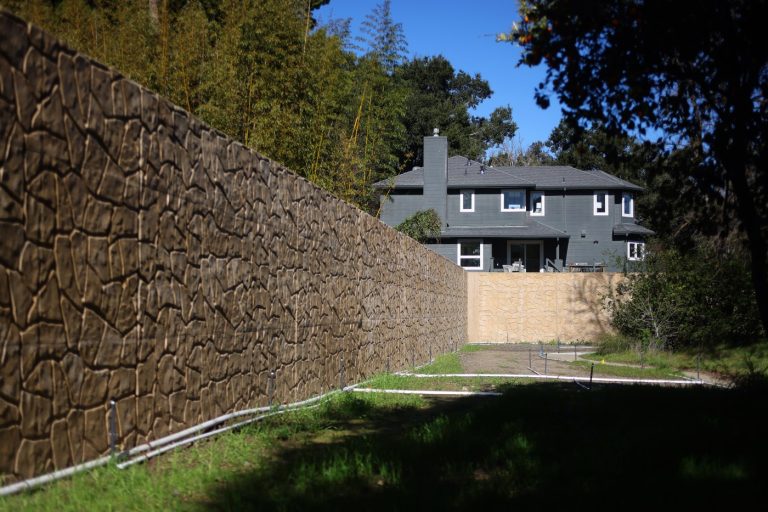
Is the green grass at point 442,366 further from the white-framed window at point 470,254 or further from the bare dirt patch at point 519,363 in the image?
the white-framed window at point 470,254

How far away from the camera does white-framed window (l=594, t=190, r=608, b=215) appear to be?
39.6m

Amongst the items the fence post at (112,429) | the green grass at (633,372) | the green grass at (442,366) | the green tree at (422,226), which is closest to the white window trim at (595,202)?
the green tree at (422,226)

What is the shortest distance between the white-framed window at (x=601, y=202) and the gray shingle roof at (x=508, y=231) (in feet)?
10.1

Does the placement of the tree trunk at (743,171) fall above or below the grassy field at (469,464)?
above

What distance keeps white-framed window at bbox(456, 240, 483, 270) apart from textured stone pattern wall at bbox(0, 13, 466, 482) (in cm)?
2756

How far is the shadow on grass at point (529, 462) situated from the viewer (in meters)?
4.56

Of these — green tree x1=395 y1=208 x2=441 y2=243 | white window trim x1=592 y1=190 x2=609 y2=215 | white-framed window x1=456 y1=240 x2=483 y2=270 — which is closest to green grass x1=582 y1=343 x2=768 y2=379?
green tree x1=395 y1=208 x2=441 y2=243

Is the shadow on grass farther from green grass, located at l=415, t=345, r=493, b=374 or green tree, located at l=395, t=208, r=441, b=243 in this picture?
green tree, located at l=395, t=208, r=441, b=243

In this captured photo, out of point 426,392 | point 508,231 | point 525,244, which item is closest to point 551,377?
point 426,392

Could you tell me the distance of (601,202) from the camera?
1560 inches

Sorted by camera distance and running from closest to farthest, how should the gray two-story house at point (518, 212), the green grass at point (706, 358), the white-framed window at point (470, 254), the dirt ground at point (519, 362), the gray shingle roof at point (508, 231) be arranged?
the dirt ground at point (519, 362) < the green grass at point (706, 358) < the gray shingle roof at point (508, 231) < the white-framed window at point (470, 254) < the gray two-story house at point (518, 212)

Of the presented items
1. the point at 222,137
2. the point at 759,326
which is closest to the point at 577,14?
the point at 222,137

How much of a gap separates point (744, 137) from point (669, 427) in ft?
11.7

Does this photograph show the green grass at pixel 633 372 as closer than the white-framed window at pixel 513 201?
Yes
